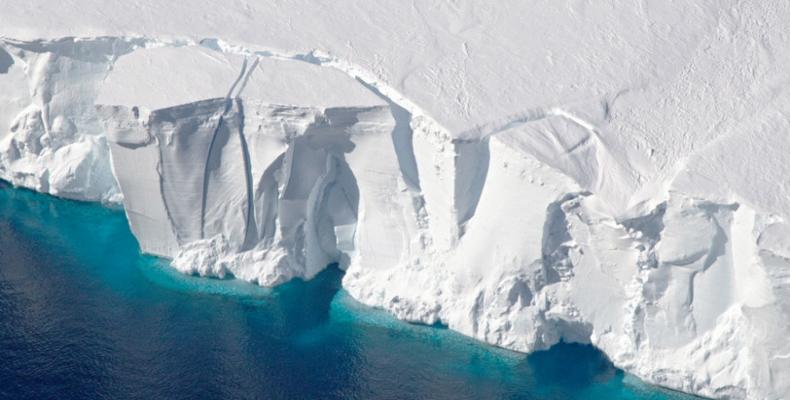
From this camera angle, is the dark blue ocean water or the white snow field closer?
the white snow field

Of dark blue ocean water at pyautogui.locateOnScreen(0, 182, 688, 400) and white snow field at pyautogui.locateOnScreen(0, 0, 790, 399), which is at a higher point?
white snow field at pyautogui.locateOnScreen(0, 0, 790, 399)

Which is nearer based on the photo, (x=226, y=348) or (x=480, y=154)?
(x=480, y=154)

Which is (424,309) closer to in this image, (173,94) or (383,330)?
(383,330)

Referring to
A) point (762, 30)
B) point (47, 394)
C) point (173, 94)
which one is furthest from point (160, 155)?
point (762, 30)

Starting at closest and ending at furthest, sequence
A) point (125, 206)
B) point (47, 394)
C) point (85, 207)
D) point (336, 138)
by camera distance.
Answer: point (47, 394) → point (336, 138) → point (125, 206) → point (85, 207)
